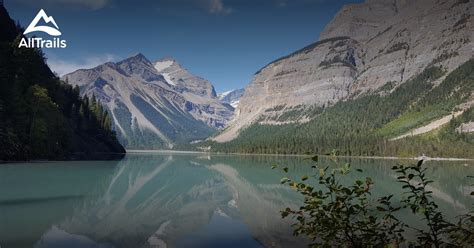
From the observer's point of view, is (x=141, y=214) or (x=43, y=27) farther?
(x=43, y=27)

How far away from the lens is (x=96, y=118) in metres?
167

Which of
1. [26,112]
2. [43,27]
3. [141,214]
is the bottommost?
[141,214]

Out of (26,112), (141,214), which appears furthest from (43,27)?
(141,214)

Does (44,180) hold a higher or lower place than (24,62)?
lower

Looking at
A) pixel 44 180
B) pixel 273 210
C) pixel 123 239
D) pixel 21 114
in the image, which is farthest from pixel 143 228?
pixel 21 114

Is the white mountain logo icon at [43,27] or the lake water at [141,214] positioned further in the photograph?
the white mountain logo icon at [43,27]

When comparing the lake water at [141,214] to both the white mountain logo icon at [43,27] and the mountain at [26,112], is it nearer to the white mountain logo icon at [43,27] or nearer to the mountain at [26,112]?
the mountain at [26,112]

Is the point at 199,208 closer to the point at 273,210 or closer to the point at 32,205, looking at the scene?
the point at 273,210

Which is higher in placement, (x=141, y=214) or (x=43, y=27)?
(x=43, y=27)

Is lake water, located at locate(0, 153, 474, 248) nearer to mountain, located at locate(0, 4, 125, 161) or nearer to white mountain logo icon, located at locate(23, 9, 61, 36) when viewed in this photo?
mountain, located at locate(0, 4, 125, 161)

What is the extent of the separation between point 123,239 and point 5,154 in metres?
67.6

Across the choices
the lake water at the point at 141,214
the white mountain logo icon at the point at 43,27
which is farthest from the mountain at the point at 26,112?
the lake water at the point at 141,214

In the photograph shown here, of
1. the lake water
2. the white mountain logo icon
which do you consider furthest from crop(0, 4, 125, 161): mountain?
the lake water

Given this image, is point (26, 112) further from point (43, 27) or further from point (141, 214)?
point (141, 214)
